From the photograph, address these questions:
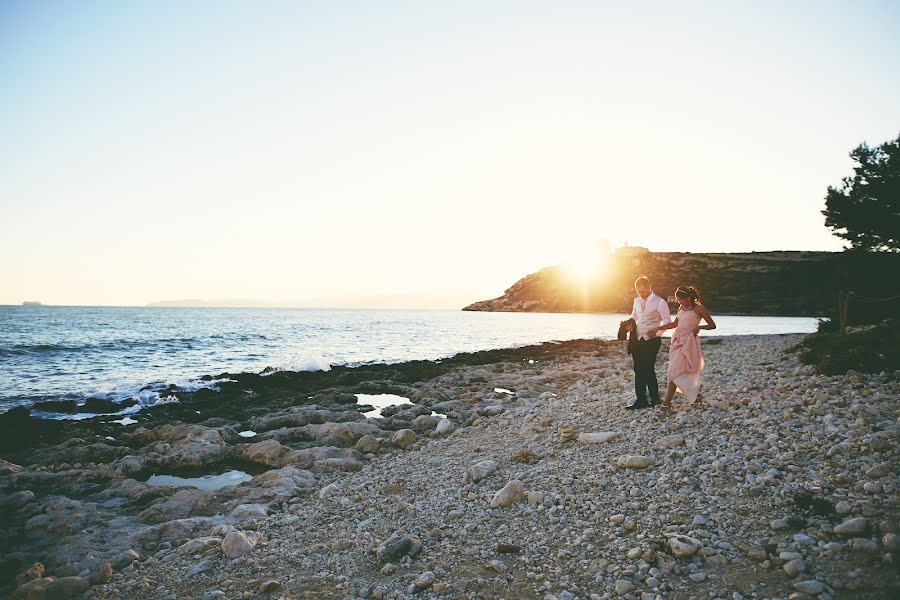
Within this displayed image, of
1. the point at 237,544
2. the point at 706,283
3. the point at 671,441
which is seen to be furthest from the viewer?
the point at 706,283

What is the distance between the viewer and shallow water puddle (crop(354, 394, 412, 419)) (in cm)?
1662

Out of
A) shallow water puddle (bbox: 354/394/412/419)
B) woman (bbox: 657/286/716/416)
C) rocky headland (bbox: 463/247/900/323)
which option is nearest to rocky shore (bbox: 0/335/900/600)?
woman (bbox: 657/286/716/416)

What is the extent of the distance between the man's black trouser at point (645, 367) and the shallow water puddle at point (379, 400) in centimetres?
814

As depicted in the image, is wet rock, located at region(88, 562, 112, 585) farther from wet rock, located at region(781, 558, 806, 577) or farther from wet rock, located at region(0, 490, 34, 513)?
wet rock, located at region(781, 558, 806, 577)

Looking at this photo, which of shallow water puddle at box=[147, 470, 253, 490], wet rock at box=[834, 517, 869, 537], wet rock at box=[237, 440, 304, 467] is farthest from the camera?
wet rock at box=[237, 440, 304, 467]

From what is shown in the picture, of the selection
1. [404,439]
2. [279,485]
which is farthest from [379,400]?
[279,485]

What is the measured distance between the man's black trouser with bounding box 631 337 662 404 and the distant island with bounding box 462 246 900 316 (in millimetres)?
55700

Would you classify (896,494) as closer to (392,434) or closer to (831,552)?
(831,552)

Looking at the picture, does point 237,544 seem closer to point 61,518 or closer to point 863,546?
point 61,518

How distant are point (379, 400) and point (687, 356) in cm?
1145

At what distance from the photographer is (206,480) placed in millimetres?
9766

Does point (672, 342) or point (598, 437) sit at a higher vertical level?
point (672, 342)

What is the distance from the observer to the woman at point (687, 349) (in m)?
9.51

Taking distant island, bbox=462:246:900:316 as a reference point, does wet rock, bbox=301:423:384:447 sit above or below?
below
